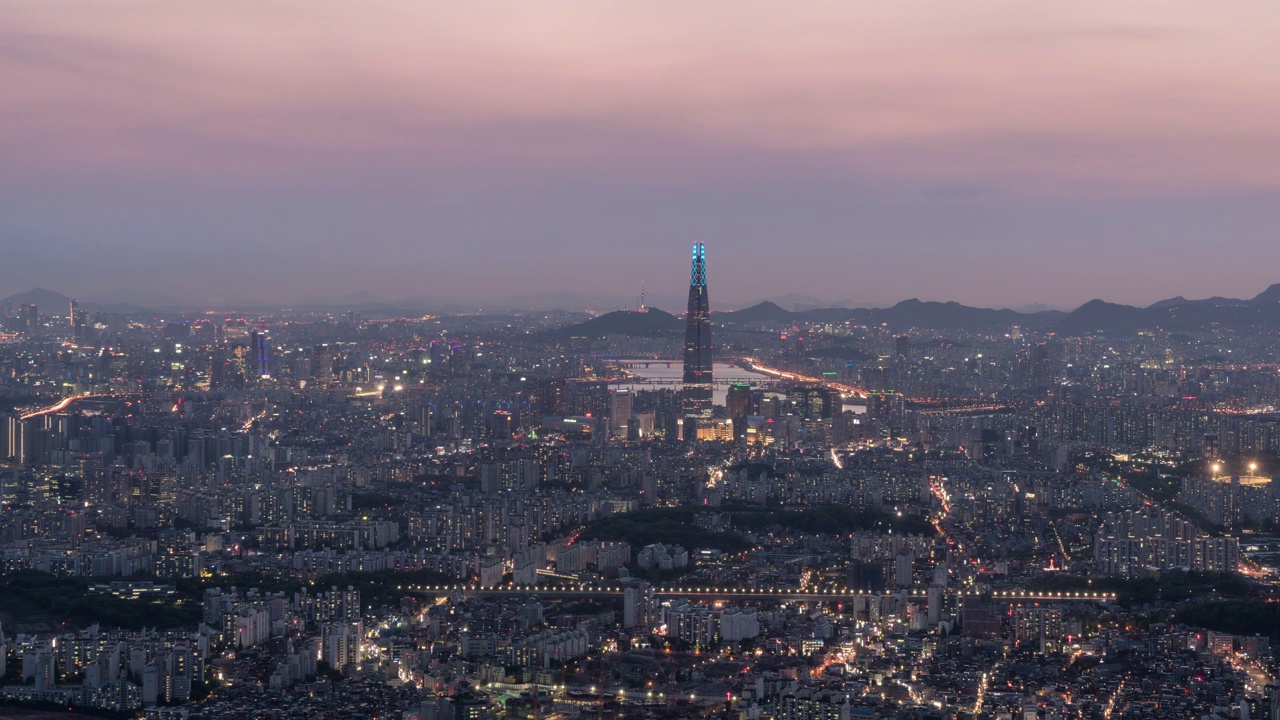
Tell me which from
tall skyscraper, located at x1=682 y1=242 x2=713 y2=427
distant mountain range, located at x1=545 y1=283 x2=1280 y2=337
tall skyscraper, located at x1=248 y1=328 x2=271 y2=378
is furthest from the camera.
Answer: distant mountain range, located at x1=545 y1=283 x2=1280 y2=337

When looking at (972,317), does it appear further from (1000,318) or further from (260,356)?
(260,356)

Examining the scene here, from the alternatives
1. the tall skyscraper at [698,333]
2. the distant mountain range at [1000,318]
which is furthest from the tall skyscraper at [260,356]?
the distant mountain range at [1000,318]

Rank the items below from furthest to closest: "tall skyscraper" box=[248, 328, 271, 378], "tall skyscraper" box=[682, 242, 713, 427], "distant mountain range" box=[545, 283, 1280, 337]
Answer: "distant mountain range" box=[545, 283, 1280, 337], "tall skyscraper" box=[682, 242, 713, 427], "tall skyscraper" box=[248, 328, 271, 378]

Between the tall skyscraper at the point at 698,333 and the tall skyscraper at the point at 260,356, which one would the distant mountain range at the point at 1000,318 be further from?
the tall skyscraper at the point at 260,356

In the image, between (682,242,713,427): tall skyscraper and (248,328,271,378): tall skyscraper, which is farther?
(682,242,713,427): tall skyscraper

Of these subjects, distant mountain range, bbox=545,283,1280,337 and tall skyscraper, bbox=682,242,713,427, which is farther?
distant mountain range, bbox=545,283,1280,337

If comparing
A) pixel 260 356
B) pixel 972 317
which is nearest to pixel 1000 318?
pixel 972 317

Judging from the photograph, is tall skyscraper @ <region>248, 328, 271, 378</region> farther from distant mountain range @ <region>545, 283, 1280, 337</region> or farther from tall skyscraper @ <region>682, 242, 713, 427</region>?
distant mountain range @ <region>545, 283, 1280, 337</region>

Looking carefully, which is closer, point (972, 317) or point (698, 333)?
point (698, 333)

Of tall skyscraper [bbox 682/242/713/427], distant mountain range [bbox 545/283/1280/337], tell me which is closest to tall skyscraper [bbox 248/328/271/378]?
tall skyscraper [bbox 682/242/713/427]

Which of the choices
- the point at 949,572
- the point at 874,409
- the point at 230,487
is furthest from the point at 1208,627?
the point at 874,409

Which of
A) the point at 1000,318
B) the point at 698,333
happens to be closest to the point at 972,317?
the point at 1000,318

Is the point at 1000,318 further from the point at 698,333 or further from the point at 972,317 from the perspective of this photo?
the point at 698,333
